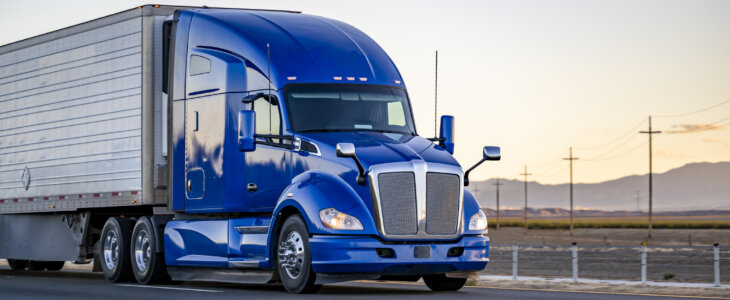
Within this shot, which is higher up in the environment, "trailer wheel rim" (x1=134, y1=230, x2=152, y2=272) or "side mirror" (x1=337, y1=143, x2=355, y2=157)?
"side mirror" (x1=337, y1=143, x2=355, y2=157)

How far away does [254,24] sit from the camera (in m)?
18.2

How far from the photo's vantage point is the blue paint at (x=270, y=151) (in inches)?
609

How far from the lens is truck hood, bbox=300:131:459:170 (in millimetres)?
15633

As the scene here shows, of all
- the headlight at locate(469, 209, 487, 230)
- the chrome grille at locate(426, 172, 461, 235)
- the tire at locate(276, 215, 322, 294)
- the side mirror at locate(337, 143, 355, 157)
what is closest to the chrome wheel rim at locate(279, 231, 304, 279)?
the tire at locate(276, 215, 322, 294)

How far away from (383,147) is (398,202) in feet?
2.90

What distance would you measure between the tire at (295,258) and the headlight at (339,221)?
0.49 m

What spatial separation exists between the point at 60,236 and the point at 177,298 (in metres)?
8.80

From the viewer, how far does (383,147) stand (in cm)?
1596

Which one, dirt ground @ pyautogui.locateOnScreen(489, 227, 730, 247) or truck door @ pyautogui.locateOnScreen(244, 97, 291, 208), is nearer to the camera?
truck door @ pyautogui.locateOnScreen(244, 97, 291, 208)

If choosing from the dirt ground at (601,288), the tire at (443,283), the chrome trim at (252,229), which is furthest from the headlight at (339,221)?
the dirt ground at (601,288)

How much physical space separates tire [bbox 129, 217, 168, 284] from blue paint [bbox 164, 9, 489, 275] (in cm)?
49

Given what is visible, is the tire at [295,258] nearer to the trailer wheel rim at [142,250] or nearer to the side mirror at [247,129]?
the side mirror at [247,129]

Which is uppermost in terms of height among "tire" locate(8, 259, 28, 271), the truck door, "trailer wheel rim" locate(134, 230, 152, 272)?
the truck door

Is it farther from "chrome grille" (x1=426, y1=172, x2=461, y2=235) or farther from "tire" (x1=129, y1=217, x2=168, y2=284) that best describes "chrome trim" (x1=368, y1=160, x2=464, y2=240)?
"tire" (x1=129, y1=217, x2=168, y2=284)
